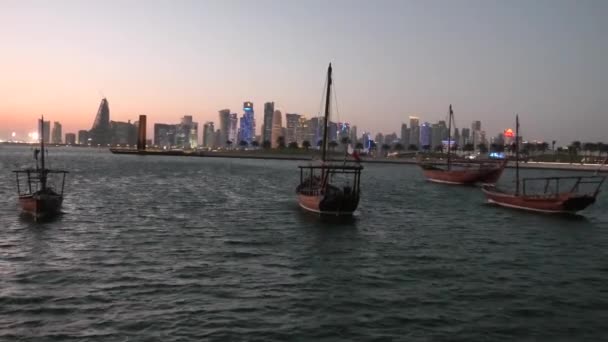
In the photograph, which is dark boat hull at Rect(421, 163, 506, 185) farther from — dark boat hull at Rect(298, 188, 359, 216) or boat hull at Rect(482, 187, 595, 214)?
dark boat hull at Rect(298, 188, 359, 216)

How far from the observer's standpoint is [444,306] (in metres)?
21.7

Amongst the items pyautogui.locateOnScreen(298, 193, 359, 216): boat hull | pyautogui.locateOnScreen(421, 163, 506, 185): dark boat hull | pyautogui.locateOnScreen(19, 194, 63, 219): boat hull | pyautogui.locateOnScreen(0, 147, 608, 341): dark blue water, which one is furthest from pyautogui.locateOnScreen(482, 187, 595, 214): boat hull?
pyautogui.locateOnScreen(19, 194, 63, 219): boat hull

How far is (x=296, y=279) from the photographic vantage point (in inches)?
1011

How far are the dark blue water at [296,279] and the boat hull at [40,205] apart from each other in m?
1.52

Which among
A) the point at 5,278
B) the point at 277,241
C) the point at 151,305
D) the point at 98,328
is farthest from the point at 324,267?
the point at 5,278

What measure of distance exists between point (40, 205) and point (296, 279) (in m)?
28.4

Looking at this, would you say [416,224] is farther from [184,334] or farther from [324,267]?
[184,334]

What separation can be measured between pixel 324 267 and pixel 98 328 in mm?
13539

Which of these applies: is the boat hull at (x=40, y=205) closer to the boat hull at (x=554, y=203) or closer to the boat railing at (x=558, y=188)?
the boat railing at (x=558, y=188)

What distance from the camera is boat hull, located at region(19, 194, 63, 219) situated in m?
43.4

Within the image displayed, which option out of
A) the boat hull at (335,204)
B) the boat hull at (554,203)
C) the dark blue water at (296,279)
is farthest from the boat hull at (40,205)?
the boat hull at (554,203)

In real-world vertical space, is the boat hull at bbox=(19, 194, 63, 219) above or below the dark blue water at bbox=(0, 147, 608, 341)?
above

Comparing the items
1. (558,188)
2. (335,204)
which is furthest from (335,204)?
(558,188)

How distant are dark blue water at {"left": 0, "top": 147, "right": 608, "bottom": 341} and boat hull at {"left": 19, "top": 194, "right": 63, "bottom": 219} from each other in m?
1.52
